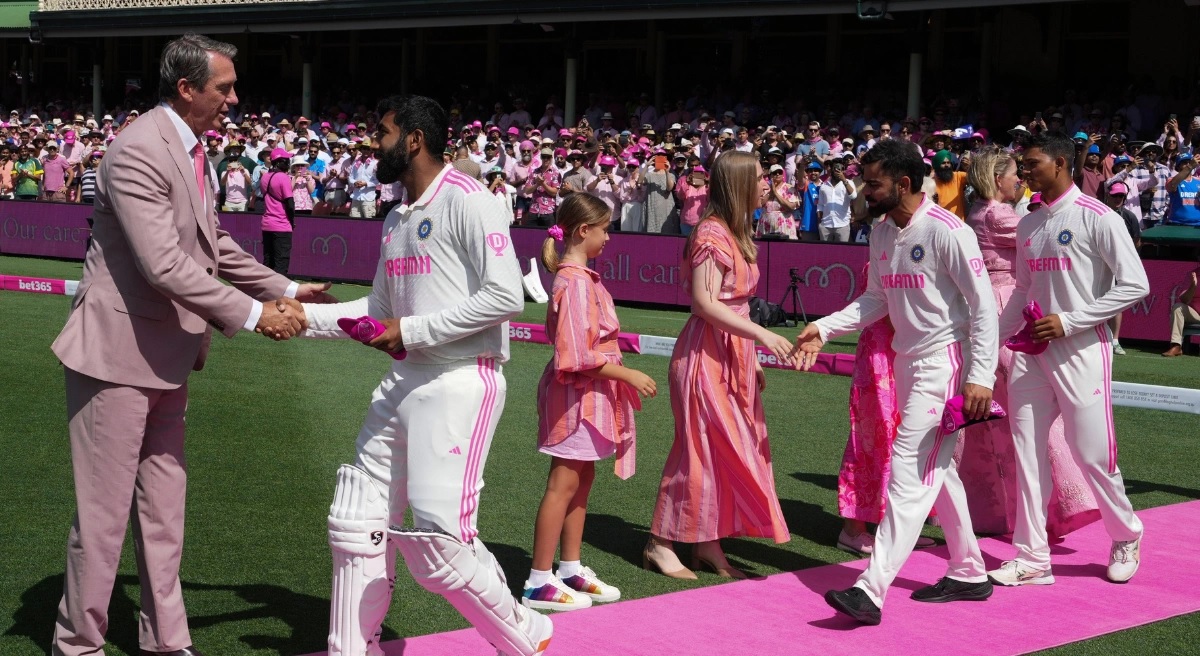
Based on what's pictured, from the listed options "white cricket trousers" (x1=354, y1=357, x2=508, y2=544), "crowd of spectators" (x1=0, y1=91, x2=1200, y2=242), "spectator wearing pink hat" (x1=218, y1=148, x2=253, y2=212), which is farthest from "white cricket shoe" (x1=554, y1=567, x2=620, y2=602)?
"spectator wearing pink hat" (x1=218, y1=148, x2=253, y2=212)

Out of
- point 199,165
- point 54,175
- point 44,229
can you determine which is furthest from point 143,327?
point 54,175

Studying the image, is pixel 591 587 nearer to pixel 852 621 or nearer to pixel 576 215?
pixel 852 621

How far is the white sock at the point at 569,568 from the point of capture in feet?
17.5

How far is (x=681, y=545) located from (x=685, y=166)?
13646 millimetres

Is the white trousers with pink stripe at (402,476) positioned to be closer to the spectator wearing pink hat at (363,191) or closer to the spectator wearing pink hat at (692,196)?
the spectator wearing pink hat at (692,196)

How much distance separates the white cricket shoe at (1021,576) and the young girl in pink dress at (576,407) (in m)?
1.68

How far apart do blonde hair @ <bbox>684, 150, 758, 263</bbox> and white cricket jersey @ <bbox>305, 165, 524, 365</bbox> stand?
172 cm

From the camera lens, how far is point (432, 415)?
13.0 ft

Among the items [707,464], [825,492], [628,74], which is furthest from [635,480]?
[628,74]

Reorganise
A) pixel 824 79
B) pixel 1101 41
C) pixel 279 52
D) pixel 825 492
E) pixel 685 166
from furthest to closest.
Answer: pixel 279 52 < pixel 824 79 < pixel 1101 41 < pixel 685 166 < pixel 825 492

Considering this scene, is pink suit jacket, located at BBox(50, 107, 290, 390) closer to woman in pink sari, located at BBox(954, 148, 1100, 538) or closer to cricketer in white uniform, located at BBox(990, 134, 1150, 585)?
cricketer in white uniform, located at BBox(990, 134, 1150, 585)

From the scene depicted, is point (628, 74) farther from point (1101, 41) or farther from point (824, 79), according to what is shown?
point (1101, 41)

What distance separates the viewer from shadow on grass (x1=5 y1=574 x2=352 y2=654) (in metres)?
4.62

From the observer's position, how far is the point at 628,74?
106ft
